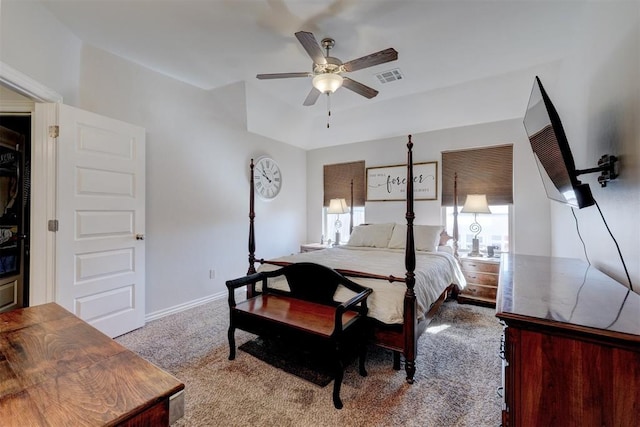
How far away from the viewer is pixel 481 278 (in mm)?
3574

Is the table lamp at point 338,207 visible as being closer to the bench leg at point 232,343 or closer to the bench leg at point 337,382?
the bench leg at point 232,343

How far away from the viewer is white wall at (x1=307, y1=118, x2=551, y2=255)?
141 inches

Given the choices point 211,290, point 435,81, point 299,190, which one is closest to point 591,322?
point 435,81

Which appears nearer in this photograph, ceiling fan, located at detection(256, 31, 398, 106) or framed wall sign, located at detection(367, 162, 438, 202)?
ceiling fan, located at detection(256, 31, 398, 106)

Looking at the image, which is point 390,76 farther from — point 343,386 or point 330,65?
point 343,386

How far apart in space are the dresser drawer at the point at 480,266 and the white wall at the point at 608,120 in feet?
3.27

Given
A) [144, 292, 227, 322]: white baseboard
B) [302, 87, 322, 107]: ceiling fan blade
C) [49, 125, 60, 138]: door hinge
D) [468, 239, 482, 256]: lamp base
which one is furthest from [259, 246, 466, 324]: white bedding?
[49, 125, 60, 138]: door hinge

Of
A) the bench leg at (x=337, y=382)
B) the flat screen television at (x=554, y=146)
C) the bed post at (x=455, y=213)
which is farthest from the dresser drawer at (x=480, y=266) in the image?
the bench leg at (x=337, y=382)

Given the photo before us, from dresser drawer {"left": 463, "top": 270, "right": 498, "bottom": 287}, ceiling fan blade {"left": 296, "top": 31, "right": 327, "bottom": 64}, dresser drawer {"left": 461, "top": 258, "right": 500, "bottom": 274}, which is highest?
ceiling fan blade {"left": 296, "top": 31, "right": 327, "bottom": 64}

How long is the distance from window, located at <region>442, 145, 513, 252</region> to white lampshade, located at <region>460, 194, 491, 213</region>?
27 centimetres

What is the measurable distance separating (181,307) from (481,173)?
A: 4410mm

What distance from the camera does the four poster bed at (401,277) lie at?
6.75 feet

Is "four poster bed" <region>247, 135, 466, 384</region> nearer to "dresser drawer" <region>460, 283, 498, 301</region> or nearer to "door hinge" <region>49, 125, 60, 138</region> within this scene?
"dresser drawer" <region>460, 283, 498, 301</region>

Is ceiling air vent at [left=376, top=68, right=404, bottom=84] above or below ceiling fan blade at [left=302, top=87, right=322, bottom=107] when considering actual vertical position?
above
